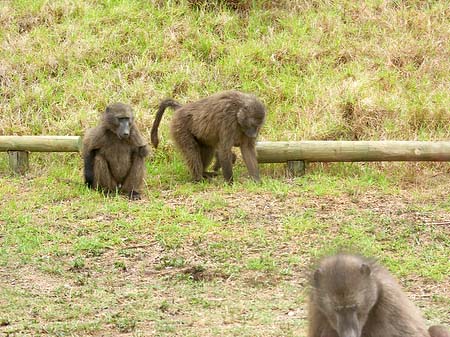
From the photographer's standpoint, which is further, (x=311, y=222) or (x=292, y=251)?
(x=311, y=222)

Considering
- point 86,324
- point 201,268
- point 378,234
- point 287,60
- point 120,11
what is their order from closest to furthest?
point 86,324 < point 201,268 < point 378,234 < point 287,60 < point 120,11

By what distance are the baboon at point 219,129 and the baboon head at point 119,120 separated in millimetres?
1048

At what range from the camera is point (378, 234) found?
8055 mm

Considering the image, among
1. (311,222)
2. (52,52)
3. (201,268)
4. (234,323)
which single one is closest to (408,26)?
(52,52)

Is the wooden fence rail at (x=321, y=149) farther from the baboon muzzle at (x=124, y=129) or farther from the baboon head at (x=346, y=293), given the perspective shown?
the baboon head at (x=346, y=293)

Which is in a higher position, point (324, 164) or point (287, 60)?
point (287, 60)

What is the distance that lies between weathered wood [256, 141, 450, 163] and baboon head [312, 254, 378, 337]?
19.4 ft

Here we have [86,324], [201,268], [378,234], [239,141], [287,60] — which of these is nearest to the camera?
[86,324]

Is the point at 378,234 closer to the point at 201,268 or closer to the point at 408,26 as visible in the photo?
the point at 201,268

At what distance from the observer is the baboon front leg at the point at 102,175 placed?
9.86 m

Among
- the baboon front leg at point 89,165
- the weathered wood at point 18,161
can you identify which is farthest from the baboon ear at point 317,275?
the weathered wood at point 18,161

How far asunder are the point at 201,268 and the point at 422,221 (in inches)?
91.9

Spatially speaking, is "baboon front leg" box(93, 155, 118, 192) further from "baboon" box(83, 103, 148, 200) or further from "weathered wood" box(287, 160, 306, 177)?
"weathered wood" box(287, 160, 306, 177)

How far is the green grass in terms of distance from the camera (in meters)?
6.64
